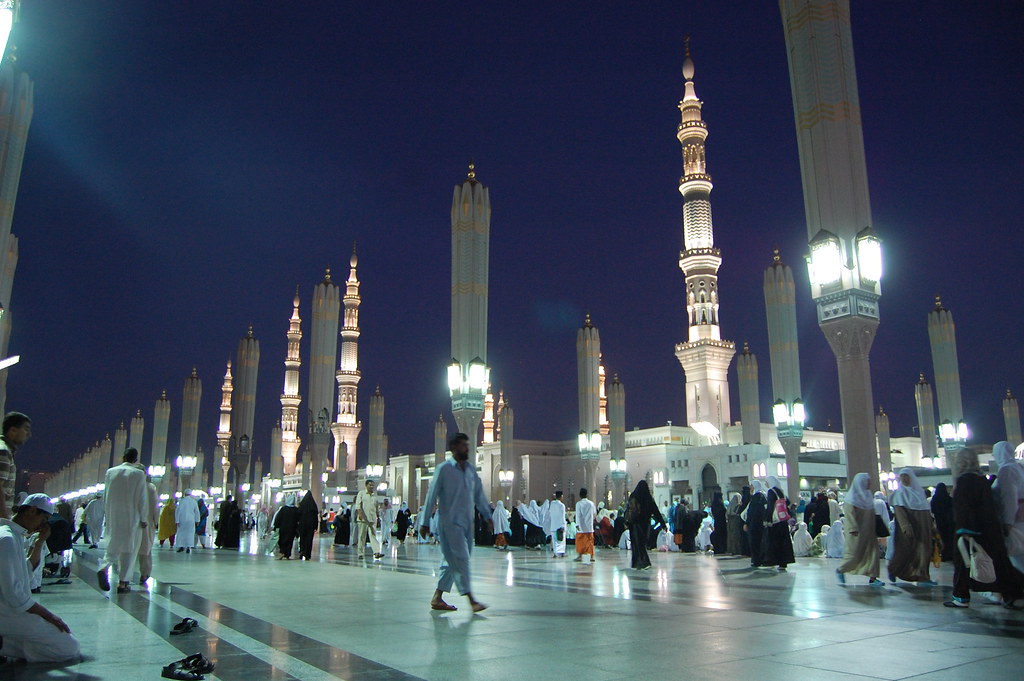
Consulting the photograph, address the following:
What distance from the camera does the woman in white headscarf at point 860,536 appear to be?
794 centimetres

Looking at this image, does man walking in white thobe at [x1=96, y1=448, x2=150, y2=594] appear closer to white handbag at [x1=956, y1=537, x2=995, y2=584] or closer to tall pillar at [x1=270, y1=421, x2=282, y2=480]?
white handbag at [x1=956, y1=537, x2=995, y2=584]

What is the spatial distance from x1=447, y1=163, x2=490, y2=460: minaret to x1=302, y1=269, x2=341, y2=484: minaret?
9.03 meters

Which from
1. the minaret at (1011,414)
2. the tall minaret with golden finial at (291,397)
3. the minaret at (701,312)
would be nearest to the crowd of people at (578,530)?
the minaret at (1011,414)

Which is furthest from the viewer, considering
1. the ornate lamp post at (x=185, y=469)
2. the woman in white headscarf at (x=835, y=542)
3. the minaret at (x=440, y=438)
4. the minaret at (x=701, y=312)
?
the minaret at (x=701, y=312)

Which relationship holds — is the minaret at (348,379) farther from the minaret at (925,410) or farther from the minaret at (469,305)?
the minaret at (925,410)

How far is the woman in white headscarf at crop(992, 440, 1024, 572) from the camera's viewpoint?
595 cm

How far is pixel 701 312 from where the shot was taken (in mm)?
50250

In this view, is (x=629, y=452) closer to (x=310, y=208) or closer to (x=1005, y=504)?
(x=310, y=208)

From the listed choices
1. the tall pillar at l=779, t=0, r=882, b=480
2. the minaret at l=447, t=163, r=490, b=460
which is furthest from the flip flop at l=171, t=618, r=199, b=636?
the minaret at l=447, t=163, r=490, b=460

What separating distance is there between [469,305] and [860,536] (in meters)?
14.5

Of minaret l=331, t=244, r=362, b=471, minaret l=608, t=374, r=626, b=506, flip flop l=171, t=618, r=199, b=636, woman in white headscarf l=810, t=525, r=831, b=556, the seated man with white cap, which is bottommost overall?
woman in white headscarf l=810, t=525, r=831, b=556

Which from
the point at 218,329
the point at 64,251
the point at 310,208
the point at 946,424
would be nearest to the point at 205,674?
the point at 946,424

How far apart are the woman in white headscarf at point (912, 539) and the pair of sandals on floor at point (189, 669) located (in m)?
6.87

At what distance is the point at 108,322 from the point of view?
54812mm
